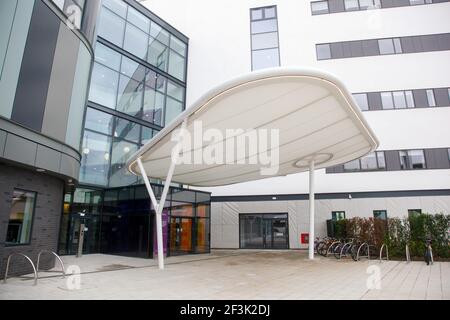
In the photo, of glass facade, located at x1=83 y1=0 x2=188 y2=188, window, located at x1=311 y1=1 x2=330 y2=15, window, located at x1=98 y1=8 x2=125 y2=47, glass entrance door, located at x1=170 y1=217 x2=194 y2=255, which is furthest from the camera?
window, located at x1=311 y1=1 x2=330 y2=15

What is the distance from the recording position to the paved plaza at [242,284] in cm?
668

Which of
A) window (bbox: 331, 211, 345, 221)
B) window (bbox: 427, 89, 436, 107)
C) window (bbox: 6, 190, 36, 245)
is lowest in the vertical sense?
window (bbox: 6, 190, 36, 245)

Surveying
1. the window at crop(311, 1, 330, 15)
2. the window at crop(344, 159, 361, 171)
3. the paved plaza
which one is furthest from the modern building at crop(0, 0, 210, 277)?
the window at crop(311, 1, 330, 15)

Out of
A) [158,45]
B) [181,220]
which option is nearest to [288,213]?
[181,220]

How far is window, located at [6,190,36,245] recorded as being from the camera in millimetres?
8844

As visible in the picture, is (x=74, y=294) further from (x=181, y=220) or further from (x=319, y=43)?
(x=319, y=43)

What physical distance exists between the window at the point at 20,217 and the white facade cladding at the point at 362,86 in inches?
515

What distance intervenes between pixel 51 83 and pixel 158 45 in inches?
541

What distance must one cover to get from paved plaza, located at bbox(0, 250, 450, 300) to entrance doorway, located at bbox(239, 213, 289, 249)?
9045mm

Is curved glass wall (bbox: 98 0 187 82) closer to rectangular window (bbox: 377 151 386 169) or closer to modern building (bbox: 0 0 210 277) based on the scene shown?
modern building (bbox: 0 0 210 277)

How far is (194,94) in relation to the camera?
936 inches

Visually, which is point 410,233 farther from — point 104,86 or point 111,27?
point 111,27

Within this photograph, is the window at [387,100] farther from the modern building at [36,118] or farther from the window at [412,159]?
the modern building at [36,118]

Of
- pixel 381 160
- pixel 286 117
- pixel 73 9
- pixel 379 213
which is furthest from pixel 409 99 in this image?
pixel 73 9
